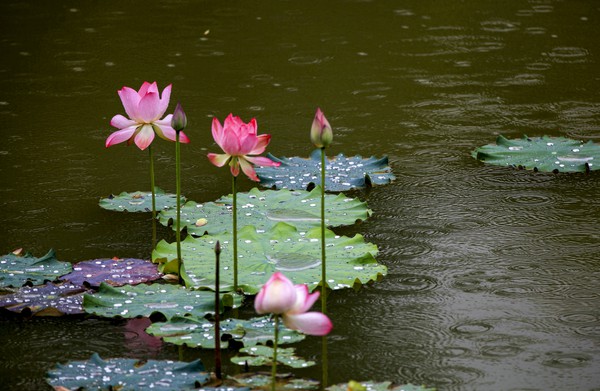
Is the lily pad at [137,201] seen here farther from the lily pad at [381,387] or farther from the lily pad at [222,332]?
the lily pad at [381,387]

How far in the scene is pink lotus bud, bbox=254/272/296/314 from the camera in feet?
5.83

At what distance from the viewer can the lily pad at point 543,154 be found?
3611mm

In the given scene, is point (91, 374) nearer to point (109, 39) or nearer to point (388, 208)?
point (388, 208)

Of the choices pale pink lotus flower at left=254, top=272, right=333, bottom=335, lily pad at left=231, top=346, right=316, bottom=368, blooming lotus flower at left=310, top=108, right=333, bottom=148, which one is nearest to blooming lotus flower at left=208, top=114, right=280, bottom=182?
blooming lotus flower at left=310, top=108, right=333, bottom=148

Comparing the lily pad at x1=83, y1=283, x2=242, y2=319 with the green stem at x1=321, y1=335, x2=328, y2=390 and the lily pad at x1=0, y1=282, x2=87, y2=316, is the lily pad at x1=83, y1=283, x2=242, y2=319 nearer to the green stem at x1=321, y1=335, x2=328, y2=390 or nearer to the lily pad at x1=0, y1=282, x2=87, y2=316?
the lily pad at x1=0, y1=282, x2=87, y2=316

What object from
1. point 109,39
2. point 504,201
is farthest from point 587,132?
point 109,39

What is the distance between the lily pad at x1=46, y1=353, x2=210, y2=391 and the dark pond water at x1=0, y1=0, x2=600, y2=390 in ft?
0.45

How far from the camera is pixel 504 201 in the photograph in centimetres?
343

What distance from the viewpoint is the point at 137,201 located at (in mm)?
3383

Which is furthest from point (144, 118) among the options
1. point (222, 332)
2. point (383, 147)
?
point (383, 147)

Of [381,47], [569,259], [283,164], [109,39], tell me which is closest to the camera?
[569,259]

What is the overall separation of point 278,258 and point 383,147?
1.38 metres

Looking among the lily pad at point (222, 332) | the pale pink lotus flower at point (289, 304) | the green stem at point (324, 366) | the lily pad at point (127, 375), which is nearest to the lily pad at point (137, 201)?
the lily pad at point (222, 332)

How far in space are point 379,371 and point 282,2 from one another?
5.25m
